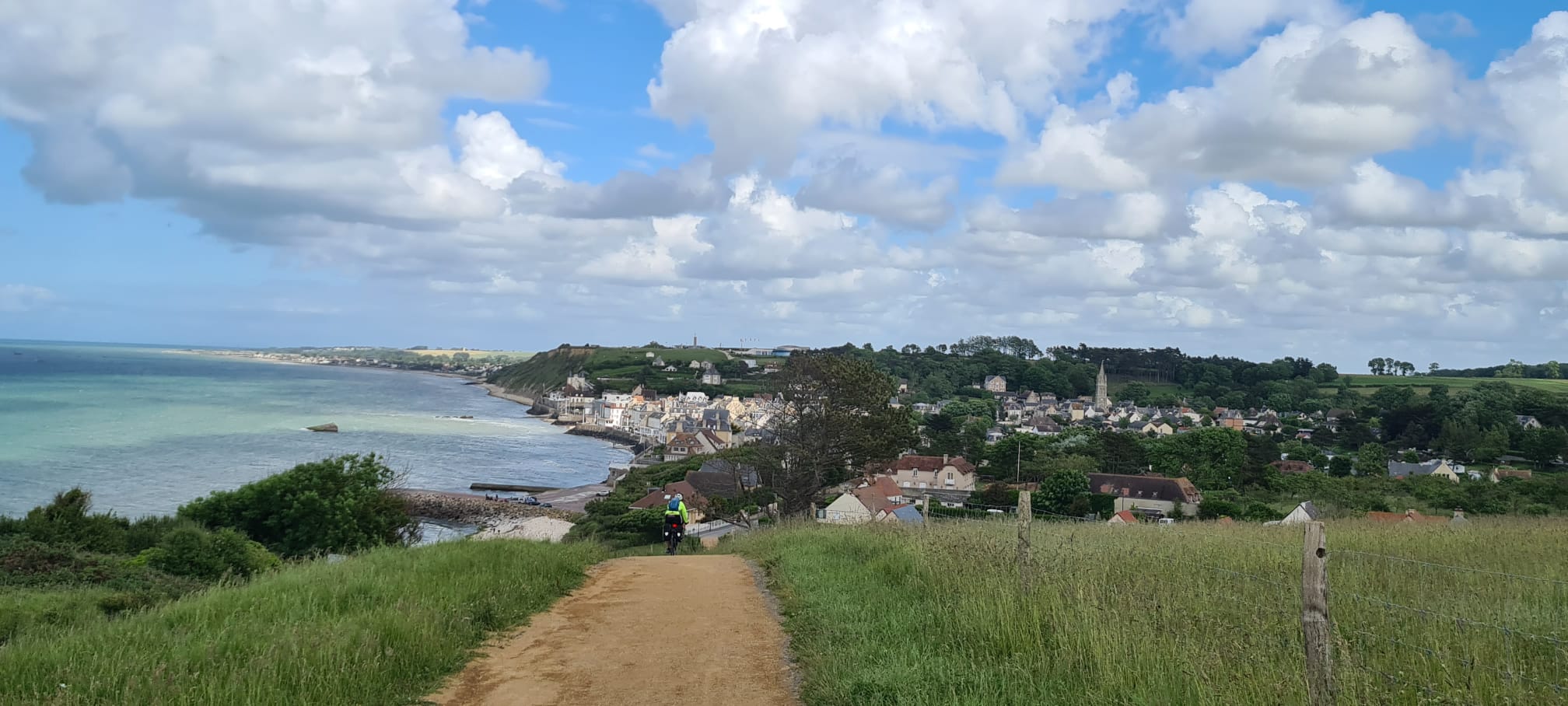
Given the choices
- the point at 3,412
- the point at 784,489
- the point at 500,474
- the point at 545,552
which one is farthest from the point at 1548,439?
the point at 3,412

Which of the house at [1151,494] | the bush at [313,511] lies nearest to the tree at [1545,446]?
the house at [1151,494]

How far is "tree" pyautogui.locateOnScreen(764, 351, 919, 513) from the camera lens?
98.9 feet

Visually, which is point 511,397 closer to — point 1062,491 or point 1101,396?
point 1101,396

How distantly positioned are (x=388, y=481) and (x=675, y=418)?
88557mm

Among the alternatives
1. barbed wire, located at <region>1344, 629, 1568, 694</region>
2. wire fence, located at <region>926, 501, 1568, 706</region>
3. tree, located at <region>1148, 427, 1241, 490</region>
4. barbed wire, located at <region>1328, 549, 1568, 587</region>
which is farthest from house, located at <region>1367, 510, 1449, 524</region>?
tree, located at <region>1148, 427, 1241, 490</region>

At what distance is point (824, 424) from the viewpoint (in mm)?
30344

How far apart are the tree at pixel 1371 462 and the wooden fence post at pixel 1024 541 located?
62862mm

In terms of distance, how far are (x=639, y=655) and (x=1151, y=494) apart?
50.1 metres

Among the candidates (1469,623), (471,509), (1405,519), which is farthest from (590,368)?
(1469,623)

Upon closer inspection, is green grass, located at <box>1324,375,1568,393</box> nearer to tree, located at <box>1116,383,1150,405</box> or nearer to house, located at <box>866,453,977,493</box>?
tree, located at <box>1116,383,1150,405</box>

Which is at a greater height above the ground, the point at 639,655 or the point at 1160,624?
the point at 1160,624

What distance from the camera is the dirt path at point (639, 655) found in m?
6.20

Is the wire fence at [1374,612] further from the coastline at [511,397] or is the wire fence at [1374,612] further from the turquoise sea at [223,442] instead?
the coastline at [511,397]

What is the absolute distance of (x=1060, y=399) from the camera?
156 m
